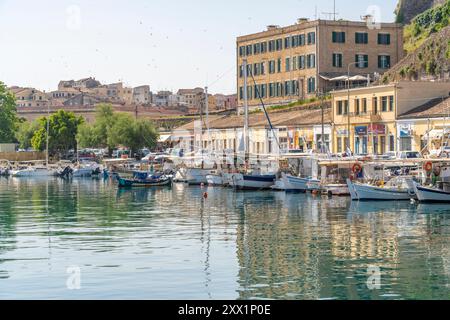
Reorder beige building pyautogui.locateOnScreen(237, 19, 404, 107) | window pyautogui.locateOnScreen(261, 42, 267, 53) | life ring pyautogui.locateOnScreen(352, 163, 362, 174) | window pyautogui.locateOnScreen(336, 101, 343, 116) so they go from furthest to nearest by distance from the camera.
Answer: window pyautogui.locateOnScreen(261, 42, 267, 53), beige building pyautogui.locateOnScreen(237, 19, 404, 107), window pyautogui.locateOnScreen(336, 101, 343, 116), life ring pyautogui.locateOnScreen(352, 163, 362, 174)

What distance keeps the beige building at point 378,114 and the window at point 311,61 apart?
17.7 m

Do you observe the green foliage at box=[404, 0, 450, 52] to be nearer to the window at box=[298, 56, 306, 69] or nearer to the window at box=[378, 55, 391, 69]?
the window at box=[378, 55, 391, 69]

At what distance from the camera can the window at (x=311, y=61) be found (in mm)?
123956

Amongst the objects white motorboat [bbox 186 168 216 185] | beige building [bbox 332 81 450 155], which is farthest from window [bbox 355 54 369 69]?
white motorboat [bbox 186 168 216 185]

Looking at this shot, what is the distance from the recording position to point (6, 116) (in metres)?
181

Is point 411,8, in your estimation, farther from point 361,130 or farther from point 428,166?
point 428,166

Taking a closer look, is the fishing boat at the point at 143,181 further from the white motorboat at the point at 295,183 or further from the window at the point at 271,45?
the window at the point at 271,45

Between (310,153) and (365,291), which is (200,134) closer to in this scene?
(310,153)

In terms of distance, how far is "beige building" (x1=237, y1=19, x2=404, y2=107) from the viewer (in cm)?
12344

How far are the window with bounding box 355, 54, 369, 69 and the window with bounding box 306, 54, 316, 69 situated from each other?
5055 millimetres

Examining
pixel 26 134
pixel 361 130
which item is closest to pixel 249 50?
pixel 361 130

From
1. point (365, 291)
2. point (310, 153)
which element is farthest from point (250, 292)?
point (310, 153)

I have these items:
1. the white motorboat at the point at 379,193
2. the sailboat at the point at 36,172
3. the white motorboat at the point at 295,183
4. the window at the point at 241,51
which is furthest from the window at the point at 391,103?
the sailboat at the point at 36,172

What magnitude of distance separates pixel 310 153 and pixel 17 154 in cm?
8634
